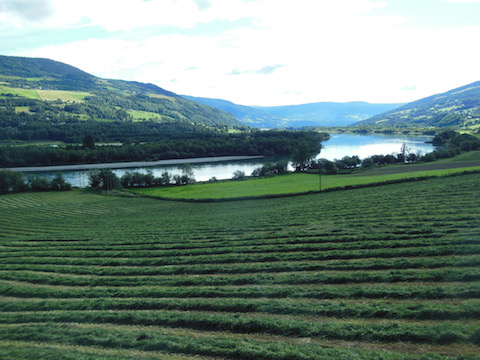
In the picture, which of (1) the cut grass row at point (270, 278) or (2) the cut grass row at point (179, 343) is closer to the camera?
(2) the cut grass row at point (179, 343)

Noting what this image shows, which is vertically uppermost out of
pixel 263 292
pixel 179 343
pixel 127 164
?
pixel 179 343

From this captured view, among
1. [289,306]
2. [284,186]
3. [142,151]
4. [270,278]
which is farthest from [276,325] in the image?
[142,151]

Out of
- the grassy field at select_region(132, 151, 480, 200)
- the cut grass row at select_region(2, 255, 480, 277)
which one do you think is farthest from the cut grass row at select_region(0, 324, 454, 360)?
the grassy field at select_region(132, 151, 480, 200)

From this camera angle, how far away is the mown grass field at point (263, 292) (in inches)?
366

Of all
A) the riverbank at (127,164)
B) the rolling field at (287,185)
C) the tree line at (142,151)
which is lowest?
the rolling field at (287,185)

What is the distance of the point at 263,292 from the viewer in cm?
1295

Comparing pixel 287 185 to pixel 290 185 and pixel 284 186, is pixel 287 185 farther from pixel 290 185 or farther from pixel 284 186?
pixel 284 186

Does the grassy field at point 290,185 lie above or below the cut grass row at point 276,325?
below

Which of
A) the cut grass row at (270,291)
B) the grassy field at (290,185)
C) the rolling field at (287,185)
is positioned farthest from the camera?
the grassy field at (290,185)

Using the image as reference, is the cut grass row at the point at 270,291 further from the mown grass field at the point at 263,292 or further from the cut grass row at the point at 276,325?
the cut grass row at the point at 276,325

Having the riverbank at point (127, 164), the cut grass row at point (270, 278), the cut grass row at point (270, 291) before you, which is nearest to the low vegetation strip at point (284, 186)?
the cut grass row at point (270, 278)

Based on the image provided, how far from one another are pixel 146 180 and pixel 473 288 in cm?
7137

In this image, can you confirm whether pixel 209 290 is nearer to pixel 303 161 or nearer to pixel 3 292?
pixel 3 292

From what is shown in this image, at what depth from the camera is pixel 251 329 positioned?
1041 cm
